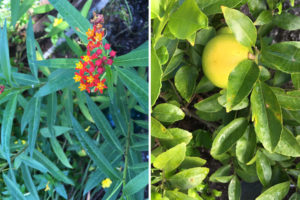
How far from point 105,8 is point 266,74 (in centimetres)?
61

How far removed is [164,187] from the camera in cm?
62

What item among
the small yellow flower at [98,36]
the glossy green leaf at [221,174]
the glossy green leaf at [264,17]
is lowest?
the glossy green leaf at [221,174]

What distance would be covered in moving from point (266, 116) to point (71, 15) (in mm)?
431

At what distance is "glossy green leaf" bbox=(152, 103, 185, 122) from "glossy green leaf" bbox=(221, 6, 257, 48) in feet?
0.58

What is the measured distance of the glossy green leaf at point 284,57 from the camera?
0.51m

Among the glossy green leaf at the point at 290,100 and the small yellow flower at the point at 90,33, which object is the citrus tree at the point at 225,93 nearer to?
the glossy green leaf at the point at 290,100

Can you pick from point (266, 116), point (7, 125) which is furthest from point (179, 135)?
point (7, 125)

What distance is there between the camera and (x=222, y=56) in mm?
573

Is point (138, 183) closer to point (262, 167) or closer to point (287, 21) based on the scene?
point (262, 167)

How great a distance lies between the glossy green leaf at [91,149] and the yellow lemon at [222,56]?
28cm

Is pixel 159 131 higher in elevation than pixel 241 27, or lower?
lower

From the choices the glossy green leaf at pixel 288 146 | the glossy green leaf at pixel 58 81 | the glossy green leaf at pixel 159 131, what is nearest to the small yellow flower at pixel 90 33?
the glossy green leaf at pixel 58 81

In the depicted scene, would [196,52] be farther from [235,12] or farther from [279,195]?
[279,195]

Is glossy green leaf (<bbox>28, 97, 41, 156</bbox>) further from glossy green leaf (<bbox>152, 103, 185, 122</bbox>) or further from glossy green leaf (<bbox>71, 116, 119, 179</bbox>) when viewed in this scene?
glossy green leaf (<bbox>152, 103, 185, 122</bbox>)
